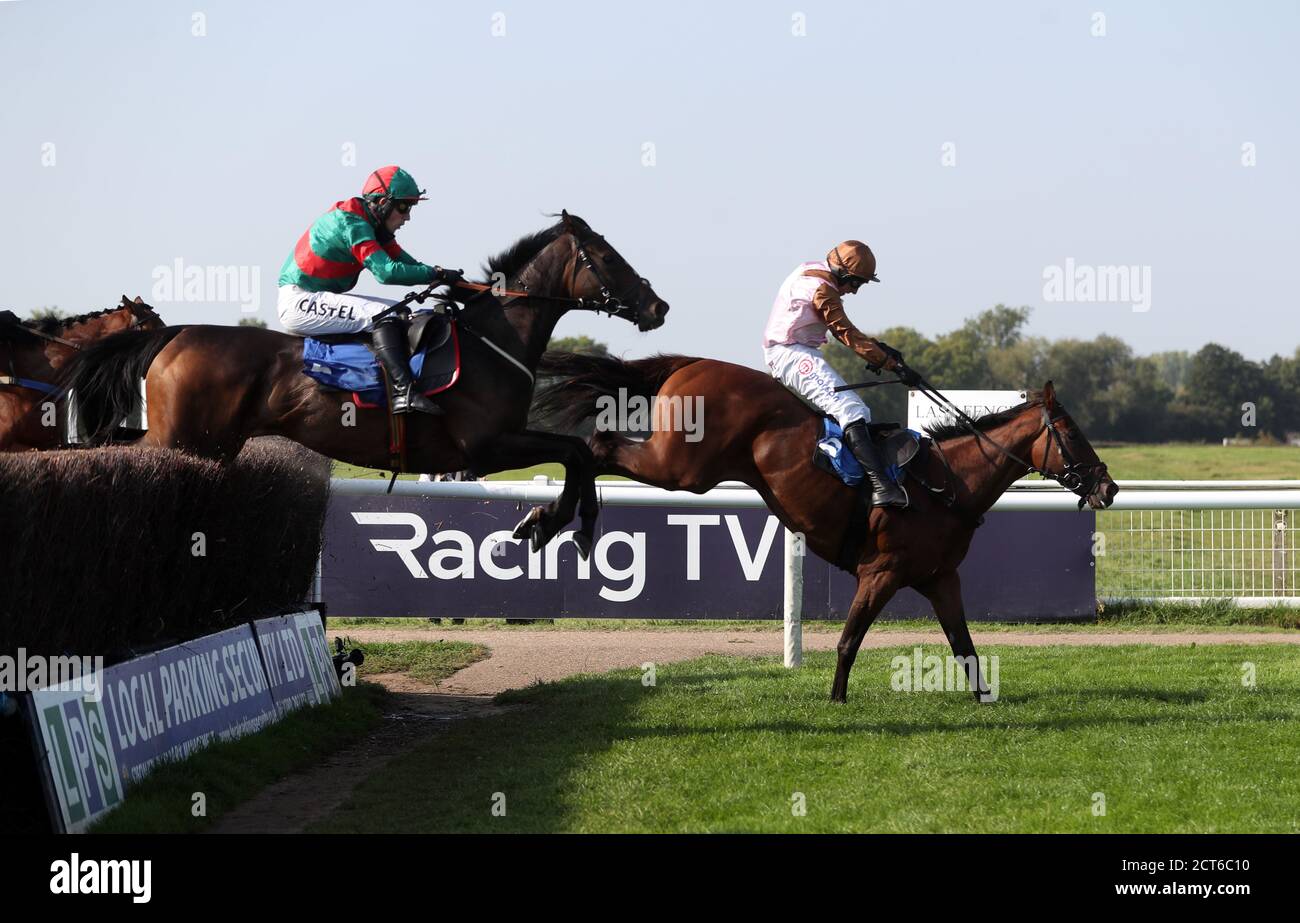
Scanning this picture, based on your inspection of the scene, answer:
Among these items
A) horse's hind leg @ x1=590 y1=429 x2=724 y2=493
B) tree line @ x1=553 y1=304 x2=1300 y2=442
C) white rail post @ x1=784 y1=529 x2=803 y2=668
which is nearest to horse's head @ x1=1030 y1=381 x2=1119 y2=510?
white rail post @ x1=784 y1=529 x2=803 y2=668

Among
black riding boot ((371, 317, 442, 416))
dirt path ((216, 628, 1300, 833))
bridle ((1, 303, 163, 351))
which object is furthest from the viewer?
bridle ((1, 303, 163, 351))

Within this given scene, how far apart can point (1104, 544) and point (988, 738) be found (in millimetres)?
5464

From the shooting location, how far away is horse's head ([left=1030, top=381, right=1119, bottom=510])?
7824 mm

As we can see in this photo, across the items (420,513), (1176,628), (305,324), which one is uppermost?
(305,324)

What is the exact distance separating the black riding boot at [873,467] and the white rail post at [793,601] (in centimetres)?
151

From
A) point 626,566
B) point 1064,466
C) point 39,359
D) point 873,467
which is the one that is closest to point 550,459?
point 873,467

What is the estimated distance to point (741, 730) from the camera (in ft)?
23.1

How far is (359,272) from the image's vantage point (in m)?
7.55

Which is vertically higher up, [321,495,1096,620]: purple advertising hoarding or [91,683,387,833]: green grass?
[321,495,1096,620]: purple advertising hoarding

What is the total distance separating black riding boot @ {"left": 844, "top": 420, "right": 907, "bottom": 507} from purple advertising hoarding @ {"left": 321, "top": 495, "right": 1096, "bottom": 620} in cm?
419

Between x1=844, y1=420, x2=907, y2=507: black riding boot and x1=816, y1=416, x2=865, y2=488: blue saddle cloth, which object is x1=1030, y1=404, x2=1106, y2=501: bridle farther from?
x1=816, y1=416, x2=865, y2=488: blue saddle cloth
